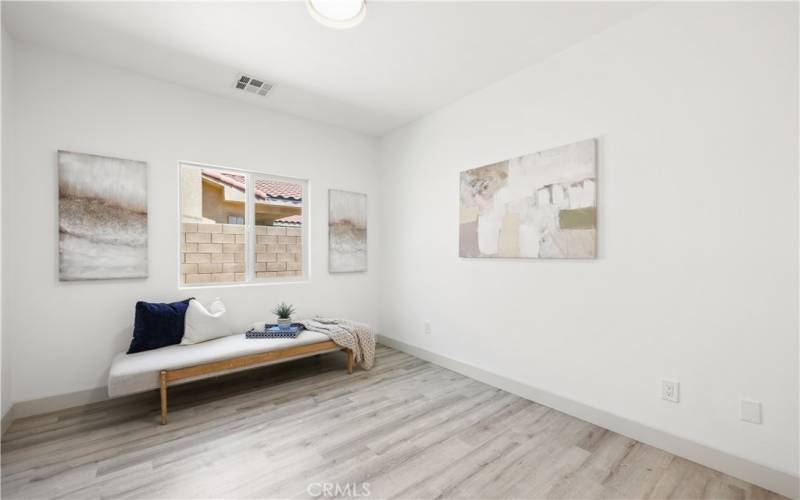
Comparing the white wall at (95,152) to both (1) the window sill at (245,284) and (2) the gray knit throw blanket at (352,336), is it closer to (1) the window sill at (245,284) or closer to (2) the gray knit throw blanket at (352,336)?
(1) the window sill at (245,284)

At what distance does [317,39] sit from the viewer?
2.46m

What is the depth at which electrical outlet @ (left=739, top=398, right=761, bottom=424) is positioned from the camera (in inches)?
70.6

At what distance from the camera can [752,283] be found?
1810mm

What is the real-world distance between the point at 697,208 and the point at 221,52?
11.2ft

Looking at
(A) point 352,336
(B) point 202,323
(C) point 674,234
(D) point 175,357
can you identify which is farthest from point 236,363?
(C) point 674,234

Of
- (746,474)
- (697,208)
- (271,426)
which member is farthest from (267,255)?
(746,474)

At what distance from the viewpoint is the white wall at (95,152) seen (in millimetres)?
2457

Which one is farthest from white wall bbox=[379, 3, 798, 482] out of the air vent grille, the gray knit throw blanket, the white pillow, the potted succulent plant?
the white pillow

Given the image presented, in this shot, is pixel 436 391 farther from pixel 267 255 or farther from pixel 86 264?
pixel 86 264

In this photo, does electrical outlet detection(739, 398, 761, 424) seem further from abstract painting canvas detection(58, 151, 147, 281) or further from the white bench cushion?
abstract painting canvas detection(58, 151, 147, 281)

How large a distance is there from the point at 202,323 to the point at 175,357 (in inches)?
16.9

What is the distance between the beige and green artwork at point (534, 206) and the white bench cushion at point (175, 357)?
73.4 inches

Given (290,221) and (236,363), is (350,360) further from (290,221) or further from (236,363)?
(290,221)

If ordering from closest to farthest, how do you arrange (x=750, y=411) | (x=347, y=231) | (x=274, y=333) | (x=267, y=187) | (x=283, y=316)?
1. (x=750, y=411)
2. (x=274, y=333)
3. (x=283, y=316)
4. (x=267, y=187)
5. (x=347, y=231)
